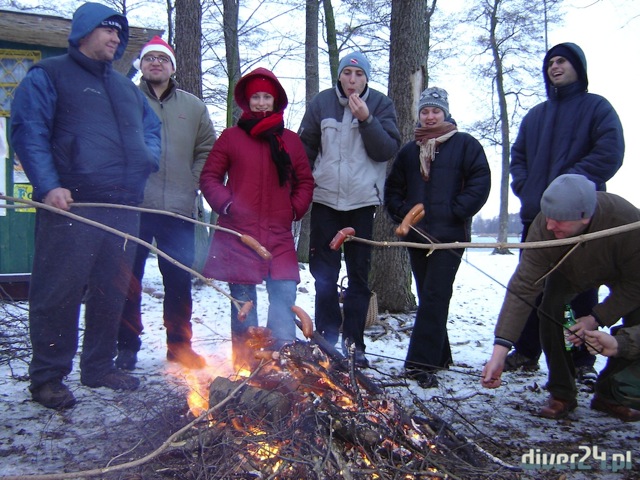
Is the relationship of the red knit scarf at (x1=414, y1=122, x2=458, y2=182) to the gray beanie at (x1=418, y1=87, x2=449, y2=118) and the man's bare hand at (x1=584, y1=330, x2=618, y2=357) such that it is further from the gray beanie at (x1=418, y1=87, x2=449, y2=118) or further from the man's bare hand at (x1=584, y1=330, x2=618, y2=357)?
the man's bare hand at (x1=584, y1=330, x2=618, y2=357)

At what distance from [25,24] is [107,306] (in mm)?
4214

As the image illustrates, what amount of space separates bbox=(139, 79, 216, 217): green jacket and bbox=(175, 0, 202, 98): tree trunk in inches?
78.7

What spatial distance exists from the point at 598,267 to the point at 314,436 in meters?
1.88

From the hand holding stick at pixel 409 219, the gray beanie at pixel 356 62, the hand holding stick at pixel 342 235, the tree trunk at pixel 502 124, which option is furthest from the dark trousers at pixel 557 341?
the tree trunk at pixel 502 124

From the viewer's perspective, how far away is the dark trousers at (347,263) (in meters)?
3.90

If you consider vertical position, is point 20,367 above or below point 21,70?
below

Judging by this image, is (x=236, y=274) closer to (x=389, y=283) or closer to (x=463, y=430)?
(x=463, y=430)

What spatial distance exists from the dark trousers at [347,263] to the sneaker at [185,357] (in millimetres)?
936

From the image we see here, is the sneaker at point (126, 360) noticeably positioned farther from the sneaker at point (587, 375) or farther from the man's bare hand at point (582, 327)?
the sneaker at point (587, 375)

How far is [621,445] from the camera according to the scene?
2.71 meters

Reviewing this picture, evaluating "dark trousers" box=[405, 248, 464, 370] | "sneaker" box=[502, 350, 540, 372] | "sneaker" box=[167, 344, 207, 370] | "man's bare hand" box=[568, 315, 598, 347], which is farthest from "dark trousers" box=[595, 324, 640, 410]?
"sneaker" box=[167, 344, 207, 370]

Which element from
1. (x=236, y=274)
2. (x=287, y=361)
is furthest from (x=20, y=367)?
(x=287, y=361)

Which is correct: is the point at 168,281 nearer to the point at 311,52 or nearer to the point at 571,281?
the point at 571,281

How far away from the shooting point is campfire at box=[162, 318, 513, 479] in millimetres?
2023
